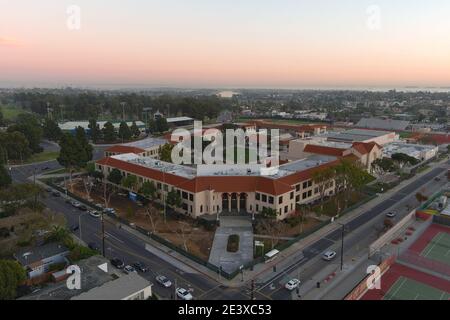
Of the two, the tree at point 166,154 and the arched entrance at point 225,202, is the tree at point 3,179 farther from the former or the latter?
the arched entrance at point 225,202

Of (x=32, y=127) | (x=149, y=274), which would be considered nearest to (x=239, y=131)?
(x=32, y=127)

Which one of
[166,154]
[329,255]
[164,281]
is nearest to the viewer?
[164,281]

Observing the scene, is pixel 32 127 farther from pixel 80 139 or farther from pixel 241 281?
pixel 241 281

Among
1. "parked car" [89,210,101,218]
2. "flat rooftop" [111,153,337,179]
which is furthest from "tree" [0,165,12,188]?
"flat rooftop" [111,153,337,179]

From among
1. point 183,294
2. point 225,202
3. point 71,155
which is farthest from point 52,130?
point 183,294

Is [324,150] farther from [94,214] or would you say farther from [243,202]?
[94,214]

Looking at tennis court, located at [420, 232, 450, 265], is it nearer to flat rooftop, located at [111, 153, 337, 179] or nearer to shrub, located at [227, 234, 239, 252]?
flat rooftop, located at [111, 153, 337, 179]

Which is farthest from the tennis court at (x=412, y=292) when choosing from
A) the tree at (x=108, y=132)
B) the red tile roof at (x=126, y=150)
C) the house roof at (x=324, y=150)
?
the tree at (x=108, y=132)

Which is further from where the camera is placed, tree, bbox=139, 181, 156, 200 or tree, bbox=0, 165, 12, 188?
tree, bbox=0, 165, 12, 188
